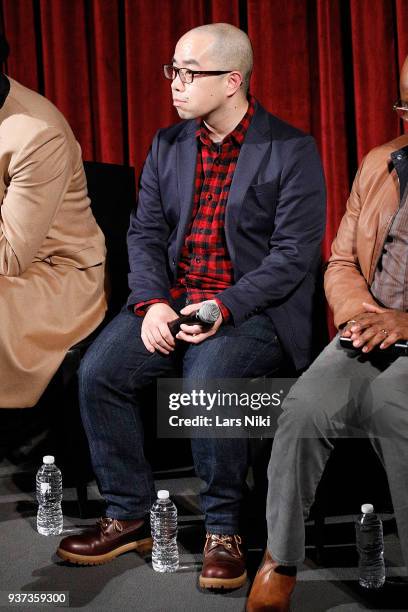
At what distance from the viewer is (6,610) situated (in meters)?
2.04

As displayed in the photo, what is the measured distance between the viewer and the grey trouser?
1948 millimetres

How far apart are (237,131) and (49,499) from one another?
124 centimetres

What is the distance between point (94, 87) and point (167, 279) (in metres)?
1.44

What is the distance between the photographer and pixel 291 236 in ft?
7.99

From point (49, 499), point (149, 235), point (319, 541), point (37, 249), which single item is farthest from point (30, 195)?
point (319, 541)

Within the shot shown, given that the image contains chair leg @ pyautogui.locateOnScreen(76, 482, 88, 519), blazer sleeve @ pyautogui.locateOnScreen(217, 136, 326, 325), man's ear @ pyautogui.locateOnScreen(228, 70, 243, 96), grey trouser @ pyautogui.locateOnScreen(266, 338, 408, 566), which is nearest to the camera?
grey trouser @ pyautogui.locateOnScreen(266, 338, 408, 566)

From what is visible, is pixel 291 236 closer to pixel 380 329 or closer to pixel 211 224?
pixel 211 224

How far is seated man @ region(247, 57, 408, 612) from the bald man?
16cm

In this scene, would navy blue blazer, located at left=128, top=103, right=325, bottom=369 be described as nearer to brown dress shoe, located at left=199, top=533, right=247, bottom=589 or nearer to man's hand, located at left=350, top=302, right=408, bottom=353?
man's hand, located at left=350, top=302, right=408, bottom=353

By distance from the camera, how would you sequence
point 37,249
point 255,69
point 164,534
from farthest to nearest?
point 255,69 < point 37,249 < point 164,534

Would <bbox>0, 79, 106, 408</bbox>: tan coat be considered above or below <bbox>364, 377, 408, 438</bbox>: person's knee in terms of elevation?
above

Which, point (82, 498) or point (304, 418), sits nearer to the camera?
point (304, 418)

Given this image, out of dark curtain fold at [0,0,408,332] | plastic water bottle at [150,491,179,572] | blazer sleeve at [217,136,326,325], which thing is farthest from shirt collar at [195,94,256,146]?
plastic water bottle at [150,491,179,572]

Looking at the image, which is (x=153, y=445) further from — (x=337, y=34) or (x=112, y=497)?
(x=337, y=34)
